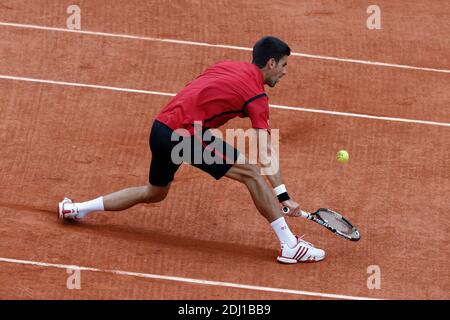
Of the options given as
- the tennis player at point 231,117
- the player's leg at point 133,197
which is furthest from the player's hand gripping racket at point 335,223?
the player's leg at point 133,197

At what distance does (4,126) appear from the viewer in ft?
40.7

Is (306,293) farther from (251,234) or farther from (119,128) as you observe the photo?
(119,128)

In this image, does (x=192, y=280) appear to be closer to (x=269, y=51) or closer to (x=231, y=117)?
(x=231, y=117)

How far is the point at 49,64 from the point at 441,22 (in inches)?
235

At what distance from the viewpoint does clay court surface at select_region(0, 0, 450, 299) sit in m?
9.76

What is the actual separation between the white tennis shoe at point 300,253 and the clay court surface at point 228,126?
87 millimetres

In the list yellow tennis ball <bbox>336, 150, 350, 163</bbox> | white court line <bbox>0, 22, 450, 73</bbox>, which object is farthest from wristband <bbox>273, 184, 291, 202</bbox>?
white court line <bbox>0, 22, 450, 73</bbox>

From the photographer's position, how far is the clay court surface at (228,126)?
9.76 m

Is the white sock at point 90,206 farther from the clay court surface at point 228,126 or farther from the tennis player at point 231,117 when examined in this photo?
the tennis player at point 231,117

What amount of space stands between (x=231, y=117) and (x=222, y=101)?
0.20 metres

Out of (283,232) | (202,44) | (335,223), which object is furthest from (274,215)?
(202,44)


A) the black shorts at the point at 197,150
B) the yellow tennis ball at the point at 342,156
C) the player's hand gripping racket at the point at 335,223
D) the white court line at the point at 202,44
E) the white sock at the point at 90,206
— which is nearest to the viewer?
the black shorts at the point at 197,150

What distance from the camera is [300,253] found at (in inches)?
389

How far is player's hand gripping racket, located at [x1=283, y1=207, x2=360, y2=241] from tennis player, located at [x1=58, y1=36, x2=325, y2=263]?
342 mm
